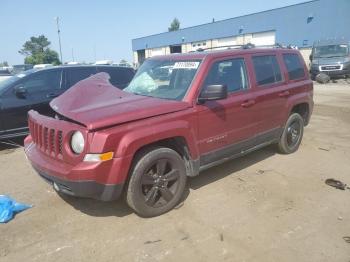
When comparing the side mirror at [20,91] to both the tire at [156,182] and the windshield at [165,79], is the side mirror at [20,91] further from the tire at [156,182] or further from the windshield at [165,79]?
the tire at [156,182]

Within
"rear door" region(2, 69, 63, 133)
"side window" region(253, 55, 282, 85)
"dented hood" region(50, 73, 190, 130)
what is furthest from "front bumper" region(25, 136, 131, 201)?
"rear door" region(2, 69, 63, 133)

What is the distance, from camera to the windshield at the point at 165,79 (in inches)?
171

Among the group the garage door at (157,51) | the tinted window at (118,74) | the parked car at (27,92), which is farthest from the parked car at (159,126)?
the garage door at (157,51)

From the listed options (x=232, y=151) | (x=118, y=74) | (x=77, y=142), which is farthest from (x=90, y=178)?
(x=118, y=74)

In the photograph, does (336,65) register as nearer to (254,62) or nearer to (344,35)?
(344,35)

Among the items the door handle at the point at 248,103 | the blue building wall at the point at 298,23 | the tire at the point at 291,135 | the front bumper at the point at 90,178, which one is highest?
the blue building wall at the point at 298,23

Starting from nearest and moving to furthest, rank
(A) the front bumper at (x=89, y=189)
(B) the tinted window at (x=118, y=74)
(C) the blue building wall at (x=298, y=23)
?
(A) the front bumper at (x=89, y=189), (B) the tinted window at (x=118, y=74), (C) the blue building wall at (x=298, y=23)

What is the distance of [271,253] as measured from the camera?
325 centimetres

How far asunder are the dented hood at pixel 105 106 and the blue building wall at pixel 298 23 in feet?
94.2

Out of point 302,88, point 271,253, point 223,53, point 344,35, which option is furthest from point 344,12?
point 271,253

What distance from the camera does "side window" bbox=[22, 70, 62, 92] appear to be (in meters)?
7.39

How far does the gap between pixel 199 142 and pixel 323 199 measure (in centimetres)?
173

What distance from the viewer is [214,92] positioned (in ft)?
13.1

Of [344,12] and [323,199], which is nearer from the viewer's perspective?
[323,199]
